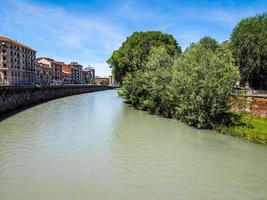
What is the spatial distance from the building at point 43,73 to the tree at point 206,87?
10249cm

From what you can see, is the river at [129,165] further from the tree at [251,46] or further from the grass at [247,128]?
the tree at [251,46]

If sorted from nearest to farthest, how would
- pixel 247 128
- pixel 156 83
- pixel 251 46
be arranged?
pixel 247 128 < pixel 156 83 < pixel 251 46

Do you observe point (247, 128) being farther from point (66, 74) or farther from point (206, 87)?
point (66, 74)

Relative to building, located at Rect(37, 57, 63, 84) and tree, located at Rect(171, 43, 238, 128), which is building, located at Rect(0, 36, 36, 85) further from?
tree, located at Rect(171, 43, 238, 128)

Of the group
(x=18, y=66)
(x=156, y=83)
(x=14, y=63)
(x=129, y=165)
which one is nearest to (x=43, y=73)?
(x=18, y=66)

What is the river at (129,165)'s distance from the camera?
12.7 metres

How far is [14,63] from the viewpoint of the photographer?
93562 millimetres

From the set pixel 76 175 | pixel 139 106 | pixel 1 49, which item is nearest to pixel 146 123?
pixel 139 106

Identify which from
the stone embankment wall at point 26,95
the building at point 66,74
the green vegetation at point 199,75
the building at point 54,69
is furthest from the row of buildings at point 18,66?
the green vegetation at point 199,75

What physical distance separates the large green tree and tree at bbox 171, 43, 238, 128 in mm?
18717

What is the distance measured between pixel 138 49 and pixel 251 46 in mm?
18644

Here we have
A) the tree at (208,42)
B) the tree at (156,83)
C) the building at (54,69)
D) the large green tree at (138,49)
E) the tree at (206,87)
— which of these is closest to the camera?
the tree at (206,87)

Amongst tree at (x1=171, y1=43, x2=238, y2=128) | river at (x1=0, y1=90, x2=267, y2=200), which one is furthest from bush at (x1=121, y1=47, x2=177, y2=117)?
river at (x1=0, y1=90, x2=267, y2=200)

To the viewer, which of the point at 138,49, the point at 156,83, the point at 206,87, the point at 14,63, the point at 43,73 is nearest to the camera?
the point at 206,87
